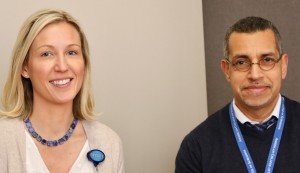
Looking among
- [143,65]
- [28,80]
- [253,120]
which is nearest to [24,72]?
[28,80]

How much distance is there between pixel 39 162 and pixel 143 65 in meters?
1.02

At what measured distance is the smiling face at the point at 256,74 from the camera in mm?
2002

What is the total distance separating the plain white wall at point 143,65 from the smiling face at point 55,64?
369mm

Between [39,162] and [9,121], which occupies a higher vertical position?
[9,121]

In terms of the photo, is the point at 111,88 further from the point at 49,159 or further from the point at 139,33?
the point at 49,159

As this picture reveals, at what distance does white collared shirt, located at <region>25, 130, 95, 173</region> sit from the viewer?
6.03 ft

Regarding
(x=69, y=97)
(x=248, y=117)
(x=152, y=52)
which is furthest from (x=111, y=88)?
(x=248, y=117)

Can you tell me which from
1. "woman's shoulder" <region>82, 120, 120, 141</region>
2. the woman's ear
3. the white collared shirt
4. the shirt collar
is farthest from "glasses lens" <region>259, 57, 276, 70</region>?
the woman's ear

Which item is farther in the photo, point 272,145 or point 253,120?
point 253,120

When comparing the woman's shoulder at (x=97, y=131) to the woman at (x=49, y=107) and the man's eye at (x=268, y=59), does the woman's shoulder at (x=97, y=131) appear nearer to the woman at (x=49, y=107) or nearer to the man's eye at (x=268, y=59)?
the woman at (x=49, y=107)

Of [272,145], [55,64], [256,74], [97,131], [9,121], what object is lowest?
[272,145]

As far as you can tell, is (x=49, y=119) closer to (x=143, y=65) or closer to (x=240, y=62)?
(x=143, y=65)

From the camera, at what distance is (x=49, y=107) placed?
1.96 m

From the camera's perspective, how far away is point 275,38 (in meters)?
2.06
